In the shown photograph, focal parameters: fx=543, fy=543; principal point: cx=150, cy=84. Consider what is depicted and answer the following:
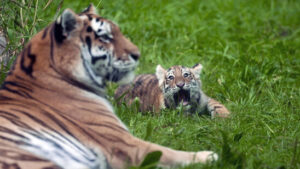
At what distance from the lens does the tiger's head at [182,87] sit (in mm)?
6410

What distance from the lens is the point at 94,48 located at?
12.8 ft

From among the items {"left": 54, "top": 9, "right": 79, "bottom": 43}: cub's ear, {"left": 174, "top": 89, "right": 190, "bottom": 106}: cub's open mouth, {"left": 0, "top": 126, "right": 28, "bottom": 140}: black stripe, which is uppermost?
{"left": 54, "top": 9, "right": 79, "bottom": 43}: cub's ear

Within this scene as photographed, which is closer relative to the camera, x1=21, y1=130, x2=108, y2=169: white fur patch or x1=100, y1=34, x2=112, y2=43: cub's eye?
x1=21, y1=130, x2=108, y2=169: white fur patch

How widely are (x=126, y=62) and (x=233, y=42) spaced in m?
4.55

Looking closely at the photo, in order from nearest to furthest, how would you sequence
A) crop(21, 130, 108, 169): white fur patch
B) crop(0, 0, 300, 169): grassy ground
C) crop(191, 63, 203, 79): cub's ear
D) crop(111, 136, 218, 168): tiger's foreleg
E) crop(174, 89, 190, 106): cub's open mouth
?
crop(21, 130, 108, 169): white fur patch, crop(111, 136, 218, 168): tiger's foreleg, crop(0, 0, 300, 169): grassy ground, crop(174, 89, 190, 106): cub's open mouth, crop(191, 63, 203, 79): cub's ear

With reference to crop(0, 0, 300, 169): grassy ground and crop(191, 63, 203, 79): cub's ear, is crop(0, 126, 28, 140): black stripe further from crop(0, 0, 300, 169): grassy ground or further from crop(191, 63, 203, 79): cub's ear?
crop(191, 63, 203, 79): cub's ear

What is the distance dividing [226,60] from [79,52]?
13.1ft

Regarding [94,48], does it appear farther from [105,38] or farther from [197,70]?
[197,70]

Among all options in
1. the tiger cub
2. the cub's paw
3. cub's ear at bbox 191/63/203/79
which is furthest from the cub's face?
cub's ear at bbox 191/63/203/79

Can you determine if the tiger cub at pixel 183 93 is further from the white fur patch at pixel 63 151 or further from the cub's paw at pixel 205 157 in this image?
the white fur patch at pixel 63 151

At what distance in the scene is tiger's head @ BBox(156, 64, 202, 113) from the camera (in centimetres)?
641

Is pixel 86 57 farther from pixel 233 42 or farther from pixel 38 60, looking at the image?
pixel 233 42

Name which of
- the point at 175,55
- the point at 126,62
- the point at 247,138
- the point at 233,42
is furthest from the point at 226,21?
the point at 126,62

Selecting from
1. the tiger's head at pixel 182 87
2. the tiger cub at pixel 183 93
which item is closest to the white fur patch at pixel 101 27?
the tiger cub at pixel 183 93
